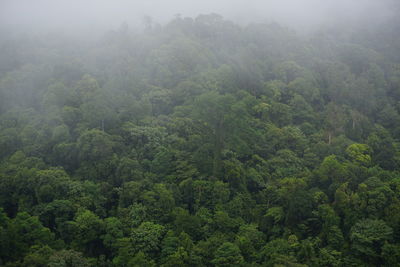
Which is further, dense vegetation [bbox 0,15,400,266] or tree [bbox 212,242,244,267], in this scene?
dense vegetation [bbox 0,15,400,266]

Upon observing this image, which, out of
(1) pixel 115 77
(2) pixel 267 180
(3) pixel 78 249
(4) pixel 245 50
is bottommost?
(3) pixel 78 249

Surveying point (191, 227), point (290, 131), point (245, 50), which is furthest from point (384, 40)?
point (191, 227)

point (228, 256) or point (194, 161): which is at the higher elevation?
point (194, 161)

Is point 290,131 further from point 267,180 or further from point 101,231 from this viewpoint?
point 101,231

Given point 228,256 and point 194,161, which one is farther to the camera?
point 194,161

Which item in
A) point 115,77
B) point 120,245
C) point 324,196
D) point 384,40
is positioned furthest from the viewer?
point 384,40

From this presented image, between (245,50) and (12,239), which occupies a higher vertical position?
(245,50)

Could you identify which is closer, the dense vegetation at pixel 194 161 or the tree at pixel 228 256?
the tree at pixel 228 256

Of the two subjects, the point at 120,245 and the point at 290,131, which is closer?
the point at 120,245
